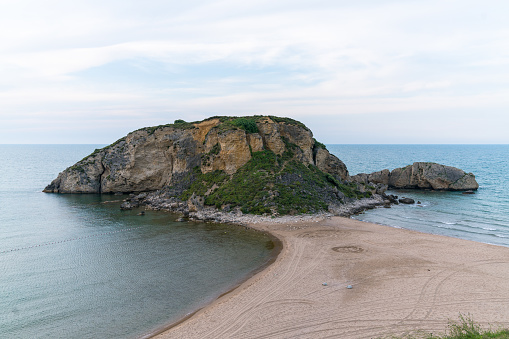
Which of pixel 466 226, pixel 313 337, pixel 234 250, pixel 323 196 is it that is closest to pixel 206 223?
A: pixel 234 250

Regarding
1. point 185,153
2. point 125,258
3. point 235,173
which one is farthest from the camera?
point 185,153

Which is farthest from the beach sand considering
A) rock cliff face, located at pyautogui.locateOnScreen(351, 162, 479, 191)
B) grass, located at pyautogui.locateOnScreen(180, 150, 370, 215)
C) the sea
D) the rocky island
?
rock cliff face, located at pyautogui.locateOnScreen(351, 162, 479, 191)

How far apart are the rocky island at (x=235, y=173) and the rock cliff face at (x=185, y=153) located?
178 millimetres

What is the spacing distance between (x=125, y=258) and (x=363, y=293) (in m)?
21.4

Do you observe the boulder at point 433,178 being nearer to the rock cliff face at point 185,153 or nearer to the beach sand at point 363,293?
the rock cliff face at point 185,153

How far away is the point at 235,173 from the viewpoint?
50500 mm

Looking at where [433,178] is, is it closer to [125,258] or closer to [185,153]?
[185,153]

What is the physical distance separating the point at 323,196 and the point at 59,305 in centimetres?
3549

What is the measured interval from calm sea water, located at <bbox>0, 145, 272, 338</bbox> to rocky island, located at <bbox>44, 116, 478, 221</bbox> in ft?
23.2

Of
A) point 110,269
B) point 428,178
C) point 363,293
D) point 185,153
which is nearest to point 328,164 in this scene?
point 428,178

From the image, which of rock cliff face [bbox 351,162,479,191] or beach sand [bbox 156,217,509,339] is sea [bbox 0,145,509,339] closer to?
beach sand [bbox 156,217,509,339]

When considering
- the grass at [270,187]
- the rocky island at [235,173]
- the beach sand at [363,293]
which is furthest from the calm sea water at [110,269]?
the rocky island at [235,173]

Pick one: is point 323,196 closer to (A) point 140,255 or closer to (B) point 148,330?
(A) point 140,255

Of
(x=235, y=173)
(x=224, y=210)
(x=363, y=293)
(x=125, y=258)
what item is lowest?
(x=125, y=258)
